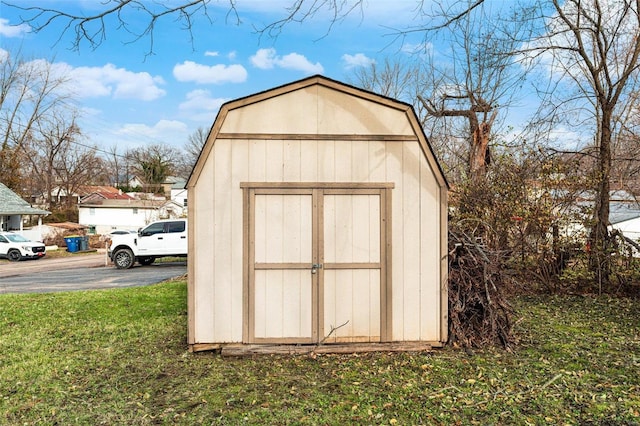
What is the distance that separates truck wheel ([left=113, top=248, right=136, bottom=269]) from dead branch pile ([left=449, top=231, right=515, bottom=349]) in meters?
13.0

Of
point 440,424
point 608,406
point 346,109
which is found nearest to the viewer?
point 440,424

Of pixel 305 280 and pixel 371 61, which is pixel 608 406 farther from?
pixel 371 61

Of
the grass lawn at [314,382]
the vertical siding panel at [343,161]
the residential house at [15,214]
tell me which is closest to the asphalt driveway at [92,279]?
the grass lawn at [314,382]

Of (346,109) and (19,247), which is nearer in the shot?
(346,109)

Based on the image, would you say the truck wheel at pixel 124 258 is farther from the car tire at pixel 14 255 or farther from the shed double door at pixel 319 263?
the shed double door at pixel 319 263

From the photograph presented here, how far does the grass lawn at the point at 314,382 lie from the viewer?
352 cm

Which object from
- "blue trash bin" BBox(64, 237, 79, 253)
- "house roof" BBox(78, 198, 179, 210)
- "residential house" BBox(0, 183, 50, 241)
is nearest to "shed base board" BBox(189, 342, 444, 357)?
"blue trash bin" BBox(64, 237, 79, 253)

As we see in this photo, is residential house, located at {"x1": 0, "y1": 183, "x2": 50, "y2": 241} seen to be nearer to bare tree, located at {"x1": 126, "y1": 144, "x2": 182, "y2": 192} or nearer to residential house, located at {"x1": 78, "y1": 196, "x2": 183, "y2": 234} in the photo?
residential house, located at {"x1": 78, "y1": 196, "x2": 183, "y2": 234}

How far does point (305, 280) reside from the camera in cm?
512

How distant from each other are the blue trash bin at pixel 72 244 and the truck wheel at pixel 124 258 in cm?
1138

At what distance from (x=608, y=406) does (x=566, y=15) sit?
27.6 feet

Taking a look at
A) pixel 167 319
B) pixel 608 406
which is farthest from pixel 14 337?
pixel 608 406

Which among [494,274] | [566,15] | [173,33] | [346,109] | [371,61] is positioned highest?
[371,61]

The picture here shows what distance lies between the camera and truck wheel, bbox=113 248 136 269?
15.6 m
